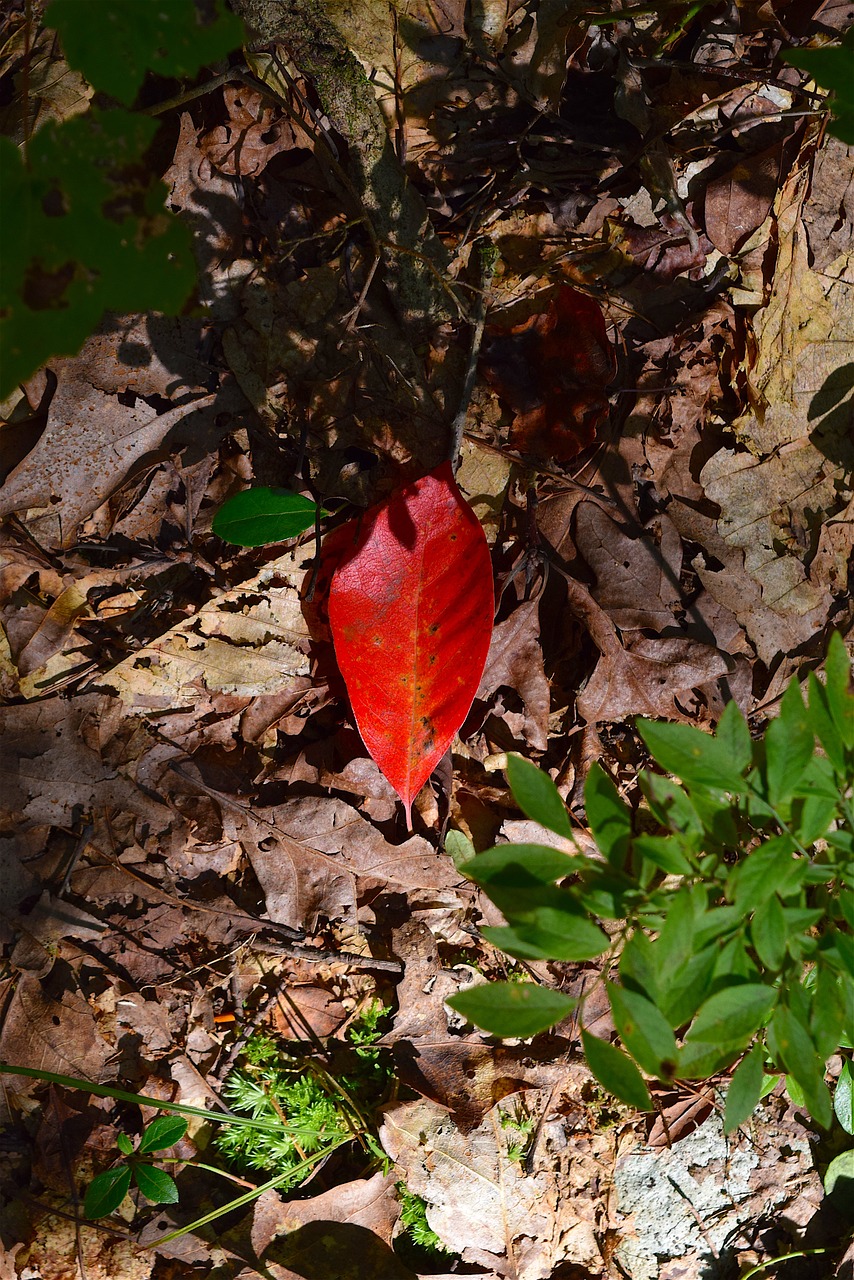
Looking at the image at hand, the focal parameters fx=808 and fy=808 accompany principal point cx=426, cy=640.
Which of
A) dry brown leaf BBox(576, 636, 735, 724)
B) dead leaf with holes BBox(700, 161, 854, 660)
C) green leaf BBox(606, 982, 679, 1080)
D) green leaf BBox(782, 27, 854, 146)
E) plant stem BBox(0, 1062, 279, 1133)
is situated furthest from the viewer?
dead leaf with holes BBox(700, 161, 854, 660)

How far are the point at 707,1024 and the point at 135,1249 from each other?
1.83 m

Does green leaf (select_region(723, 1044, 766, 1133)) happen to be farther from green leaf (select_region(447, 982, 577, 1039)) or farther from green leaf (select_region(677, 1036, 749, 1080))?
green leaf (select_region(447, 982, 577, 1039))

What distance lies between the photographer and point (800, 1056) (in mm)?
1009

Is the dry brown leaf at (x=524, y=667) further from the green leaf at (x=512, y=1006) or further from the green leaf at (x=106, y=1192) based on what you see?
the green leaf at (x=106, y=1192)

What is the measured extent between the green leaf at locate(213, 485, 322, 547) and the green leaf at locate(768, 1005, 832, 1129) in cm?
143

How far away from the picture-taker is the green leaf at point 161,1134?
2004 millimetres

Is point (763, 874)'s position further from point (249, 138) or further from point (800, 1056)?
point (249, 138)

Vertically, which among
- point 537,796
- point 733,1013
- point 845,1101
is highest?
point 537,796

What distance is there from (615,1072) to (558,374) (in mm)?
1694

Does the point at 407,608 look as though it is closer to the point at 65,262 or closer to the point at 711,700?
the point at 711,700

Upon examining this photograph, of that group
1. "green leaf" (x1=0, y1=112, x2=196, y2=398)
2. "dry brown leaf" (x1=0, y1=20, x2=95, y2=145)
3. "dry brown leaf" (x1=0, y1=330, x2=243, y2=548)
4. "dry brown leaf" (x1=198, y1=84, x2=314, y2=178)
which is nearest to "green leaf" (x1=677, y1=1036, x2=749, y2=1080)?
"green leaf" (x1=0, y1=112, x2=196, y2=398)

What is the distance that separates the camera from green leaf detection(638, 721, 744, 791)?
1078 mm

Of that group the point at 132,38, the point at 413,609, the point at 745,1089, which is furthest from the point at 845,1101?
the point at 132,38

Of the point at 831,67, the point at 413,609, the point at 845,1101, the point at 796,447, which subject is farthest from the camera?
the point at 796,447
